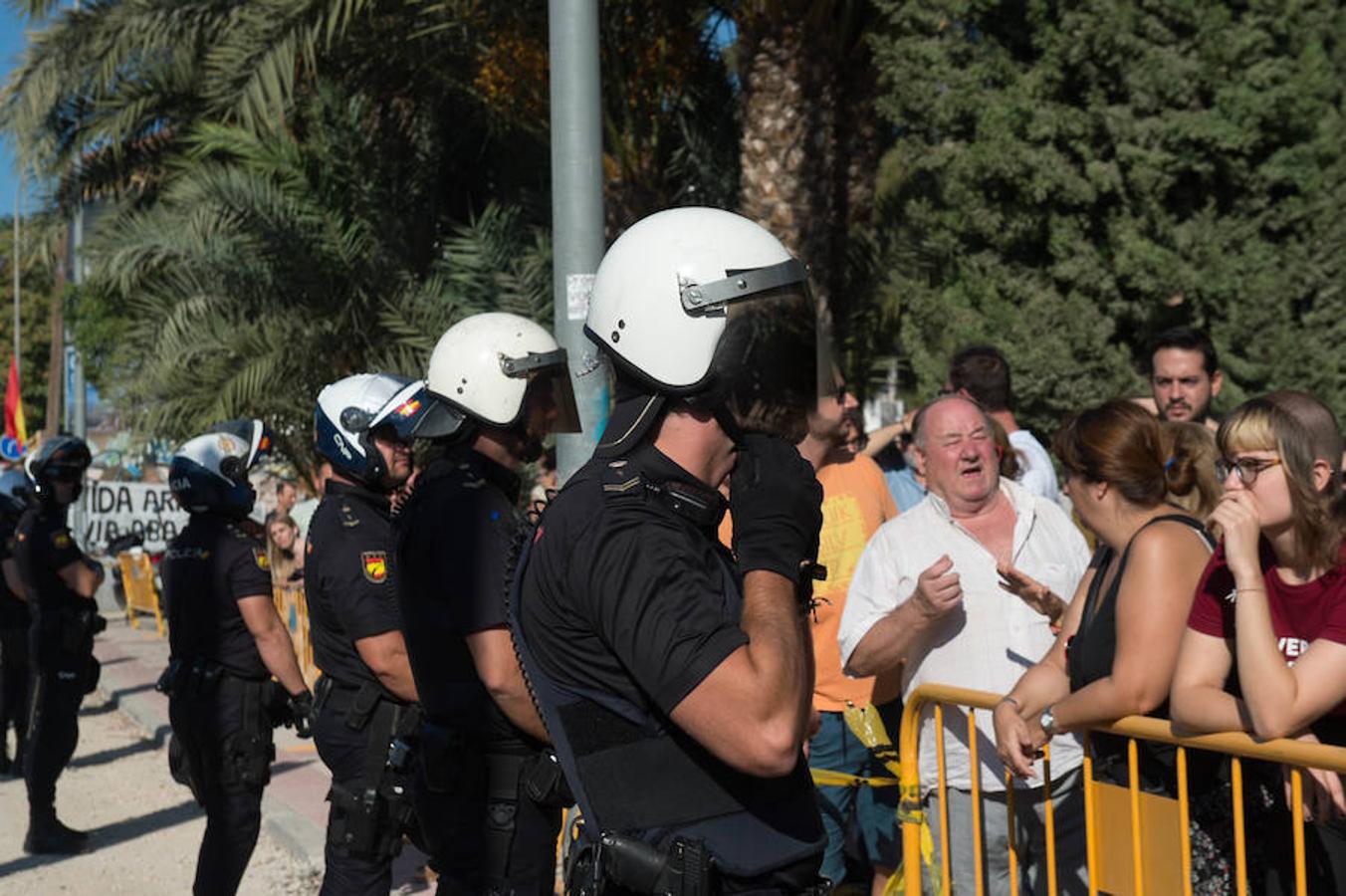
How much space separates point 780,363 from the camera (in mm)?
2326

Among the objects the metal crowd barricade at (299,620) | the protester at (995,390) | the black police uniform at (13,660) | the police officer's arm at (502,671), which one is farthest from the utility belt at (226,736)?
the metal crowd barricade at (299,620)

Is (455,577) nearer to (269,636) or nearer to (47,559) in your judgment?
(269,636)

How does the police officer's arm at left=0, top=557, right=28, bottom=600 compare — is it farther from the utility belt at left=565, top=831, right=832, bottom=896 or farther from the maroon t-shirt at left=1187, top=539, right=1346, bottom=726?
the utility belt at left=565, top=831, right=832, bottom=896

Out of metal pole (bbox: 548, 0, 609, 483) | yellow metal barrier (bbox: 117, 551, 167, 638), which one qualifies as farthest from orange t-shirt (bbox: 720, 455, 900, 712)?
yellow metal barrier (bbox: 117, 551, 167, 638)

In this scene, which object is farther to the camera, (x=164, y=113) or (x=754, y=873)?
(x=164, y=113)

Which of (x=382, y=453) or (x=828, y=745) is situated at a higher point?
(x=382, y=453)

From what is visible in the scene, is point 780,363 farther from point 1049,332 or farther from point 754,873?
point 1049,332

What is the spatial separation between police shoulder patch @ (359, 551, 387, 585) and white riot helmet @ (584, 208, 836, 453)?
2.11 metres

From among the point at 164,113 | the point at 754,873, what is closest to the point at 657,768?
the point at 754,873

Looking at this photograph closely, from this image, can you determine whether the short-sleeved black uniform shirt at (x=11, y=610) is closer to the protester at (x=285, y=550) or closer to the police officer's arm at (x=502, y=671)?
the protester at (x=285, y=550)

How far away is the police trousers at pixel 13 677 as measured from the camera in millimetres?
9789

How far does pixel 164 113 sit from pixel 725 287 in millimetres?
16382

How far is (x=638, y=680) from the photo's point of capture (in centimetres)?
217

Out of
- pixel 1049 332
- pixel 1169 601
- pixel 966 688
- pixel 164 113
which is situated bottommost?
pixel 966 688
